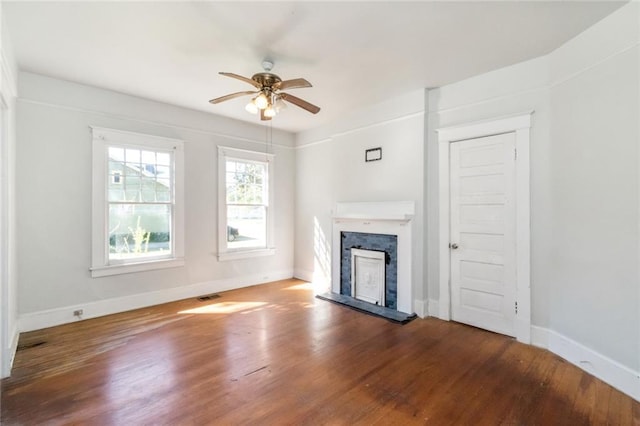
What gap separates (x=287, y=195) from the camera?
5797mm

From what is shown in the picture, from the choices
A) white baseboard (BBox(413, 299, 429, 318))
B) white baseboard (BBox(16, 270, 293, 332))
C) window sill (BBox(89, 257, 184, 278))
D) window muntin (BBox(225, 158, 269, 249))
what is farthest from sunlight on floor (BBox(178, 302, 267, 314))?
white baseboard (BBox(413, 299, 429, 318))

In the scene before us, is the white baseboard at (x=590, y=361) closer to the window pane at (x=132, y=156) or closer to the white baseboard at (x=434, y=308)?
the white baseboard at (x=434, y=308)

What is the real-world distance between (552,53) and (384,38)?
166 cm

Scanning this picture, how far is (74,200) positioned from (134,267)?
3.56 feet

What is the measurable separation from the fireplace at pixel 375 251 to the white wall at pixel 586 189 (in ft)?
4.48

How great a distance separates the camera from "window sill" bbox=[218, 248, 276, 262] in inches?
193

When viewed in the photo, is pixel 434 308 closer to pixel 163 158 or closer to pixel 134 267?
pixel 134 267

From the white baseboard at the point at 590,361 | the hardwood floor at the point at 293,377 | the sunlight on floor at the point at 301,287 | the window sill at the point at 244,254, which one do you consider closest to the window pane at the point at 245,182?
the window sill at the point at 244,254

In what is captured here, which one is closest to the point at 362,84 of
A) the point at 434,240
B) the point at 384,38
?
the point at 384,38

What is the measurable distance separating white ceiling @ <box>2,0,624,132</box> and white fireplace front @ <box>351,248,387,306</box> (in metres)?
2.28

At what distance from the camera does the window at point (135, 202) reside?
12.3ft

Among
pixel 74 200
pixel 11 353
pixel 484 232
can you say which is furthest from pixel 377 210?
pixel 11 353

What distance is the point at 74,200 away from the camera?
3.59 m

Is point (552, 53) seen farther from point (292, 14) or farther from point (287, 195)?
point (287, 195)
